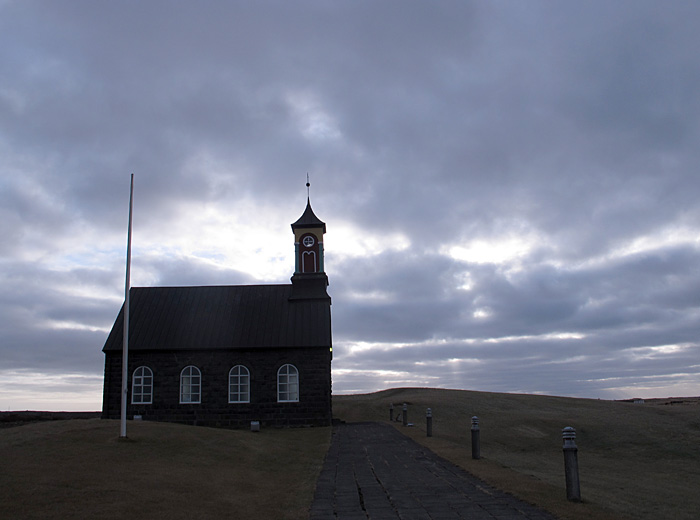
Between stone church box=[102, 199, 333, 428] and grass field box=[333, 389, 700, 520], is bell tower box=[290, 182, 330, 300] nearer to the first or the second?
stone church box=[102, 199, 333, 428]

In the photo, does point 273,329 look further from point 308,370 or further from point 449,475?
point 449,475

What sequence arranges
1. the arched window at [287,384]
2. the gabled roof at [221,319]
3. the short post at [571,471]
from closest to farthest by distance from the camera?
the short post at [571,471] → the arched window at [287,384] → the gabled roof at [221,319]

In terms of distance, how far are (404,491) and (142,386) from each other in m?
26.4

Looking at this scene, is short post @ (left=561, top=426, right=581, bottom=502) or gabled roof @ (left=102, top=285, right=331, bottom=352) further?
gabled roof @ (left=102, top=285, right=331, bottom=352)

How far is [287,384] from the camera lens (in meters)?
34.4

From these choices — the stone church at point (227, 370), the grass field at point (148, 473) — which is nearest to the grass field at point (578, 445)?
the grass field at point (148, 473)

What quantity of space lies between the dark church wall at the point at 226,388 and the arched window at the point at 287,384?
9.8 inches

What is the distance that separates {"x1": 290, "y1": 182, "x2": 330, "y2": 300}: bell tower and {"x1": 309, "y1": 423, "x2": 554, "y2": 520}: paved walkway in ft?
62.8

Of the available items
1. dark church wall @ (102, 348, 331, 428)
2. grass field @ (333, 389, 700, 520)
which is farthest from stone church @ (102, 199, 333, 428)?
grass field @ (333, 389, 700, 520)

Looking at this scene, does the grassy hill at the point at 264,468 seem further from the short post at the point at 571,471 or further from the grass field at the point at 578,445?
the short post at the point at 571,471

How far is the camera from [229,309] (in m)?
38.2

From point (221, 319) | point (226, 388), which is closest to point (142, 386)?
point (226, 388)

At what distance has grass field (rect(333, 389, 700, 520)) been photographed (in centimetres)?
1313

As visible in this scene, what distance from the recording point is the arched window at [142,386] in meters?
34.4
